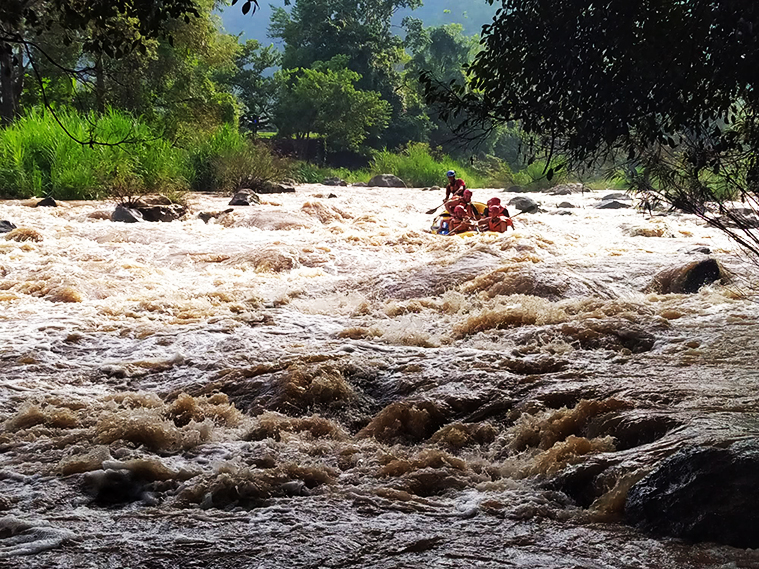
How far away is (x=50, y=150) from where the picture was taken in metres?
12.7

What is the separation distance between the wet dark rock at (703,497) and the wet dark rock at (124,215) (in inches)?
350

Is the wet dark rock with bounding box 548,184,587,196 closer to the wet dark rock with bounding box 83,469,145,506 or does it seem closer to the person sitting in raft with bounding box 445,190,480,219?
the person sitting in raft with bounding box 445,190,480,219

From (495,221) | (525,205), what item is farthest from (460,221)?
(525,205)

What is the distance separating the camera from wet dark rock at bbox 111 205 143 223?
34.5 ft

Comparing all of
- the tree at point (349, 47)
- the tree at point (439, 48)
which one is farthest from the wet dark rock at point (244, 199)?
the tree at point (439, 48)

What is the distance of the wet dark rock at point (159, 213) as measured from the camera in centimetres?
1102

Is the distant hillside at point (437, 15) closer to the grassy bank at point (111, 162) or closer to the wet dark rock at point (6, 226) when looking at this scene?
the grassy bank at point (111, 162)

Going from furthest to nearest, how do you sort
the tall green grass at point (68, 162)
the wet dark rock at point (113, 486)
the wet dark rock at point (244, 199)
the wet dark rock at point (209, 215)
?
1. the wet dark rock at point (244, 199)
2. the tall green grass at point (68, 162)
3. the wet dark rock at point (209, 215)
4. the wet dark rock at point (113, 486)

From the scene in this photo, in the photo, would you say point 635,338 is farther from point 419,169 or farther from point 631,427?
point 419,169

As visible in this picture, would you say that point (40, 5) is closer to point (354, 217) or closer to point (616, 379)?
point (354, 217)

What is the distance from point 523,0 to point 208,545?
3.04 m

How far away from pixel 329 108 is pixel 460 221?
784 inches

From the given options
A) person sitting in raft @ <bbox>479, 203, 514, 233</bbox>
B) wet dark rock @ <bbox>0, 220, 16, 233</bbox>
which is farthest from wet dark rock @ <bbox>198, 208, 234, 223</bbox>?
person sitting in raft @ <bbox>479, 203, 514, 233</bbox>

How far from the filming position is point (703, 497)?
266 cm
